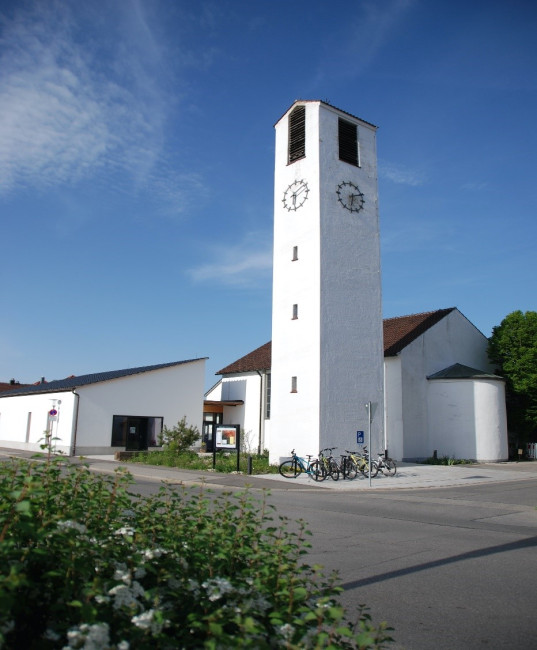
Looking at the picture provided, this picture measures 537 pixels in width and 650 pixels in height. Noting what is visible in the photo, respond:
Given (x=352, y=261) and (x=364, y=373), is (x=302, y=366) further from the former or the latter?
(x=352, y=261)

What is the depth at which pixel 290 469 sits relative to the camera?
23562mm

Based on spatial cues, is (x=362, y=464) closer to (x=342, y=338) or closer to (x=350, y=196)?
(x=342, y=338)

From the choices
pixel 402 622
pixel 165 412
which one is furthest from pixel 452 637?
pixel 165 412

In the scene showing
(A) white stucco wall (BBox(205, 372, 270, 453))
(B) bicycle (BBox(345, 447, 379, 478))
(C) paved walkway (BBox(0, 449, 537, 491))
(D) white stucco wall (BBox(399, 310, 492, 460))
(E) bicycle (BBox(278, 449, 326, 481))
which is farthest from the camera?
(A) white stucco wall (BBox(205, 372, 270, 453))

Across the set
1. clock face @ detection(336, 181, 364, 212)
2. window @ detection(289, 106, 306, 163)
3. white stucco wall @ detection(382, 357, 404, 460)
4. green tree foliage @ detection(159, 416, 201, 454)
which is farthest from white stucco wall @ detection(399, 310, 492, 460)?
window @ detection(289, 106, 306, 163)

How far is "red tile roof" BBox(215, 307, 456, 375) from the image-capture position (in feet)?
105

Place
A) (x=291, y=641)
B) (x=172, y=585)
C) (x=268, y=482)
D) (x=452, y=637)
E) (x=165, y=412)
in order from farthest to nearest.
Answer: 1. (x=165, y=412)
2. (x=268, y=482)
3. (x=452, y=637)
4. (x=172, y=585)
5. (x=291, y=641)

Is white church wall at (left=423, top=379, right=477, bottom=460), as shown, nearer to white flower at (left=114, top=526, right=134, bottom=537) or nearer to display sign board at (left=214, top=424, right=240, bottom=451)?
display sign board at (left=214, top=424, right=240, bottom=451)

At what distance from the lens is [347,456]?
2331 centimetres

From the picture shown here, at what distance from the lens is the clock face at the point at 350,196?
88.0 feet

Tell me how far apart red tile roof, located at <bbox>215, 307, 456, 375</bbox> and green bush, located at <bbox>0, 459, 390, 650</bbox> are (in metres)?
27.9


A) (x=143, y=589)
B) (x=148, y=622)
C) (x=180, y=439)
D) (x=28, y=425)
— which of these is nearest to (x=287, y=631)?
(x=148, y=622)

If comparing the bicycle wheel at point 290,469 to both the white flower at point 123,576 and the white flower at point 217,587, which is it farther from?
the white flower at point 123,576

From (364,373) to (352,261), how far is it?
5.29 m
